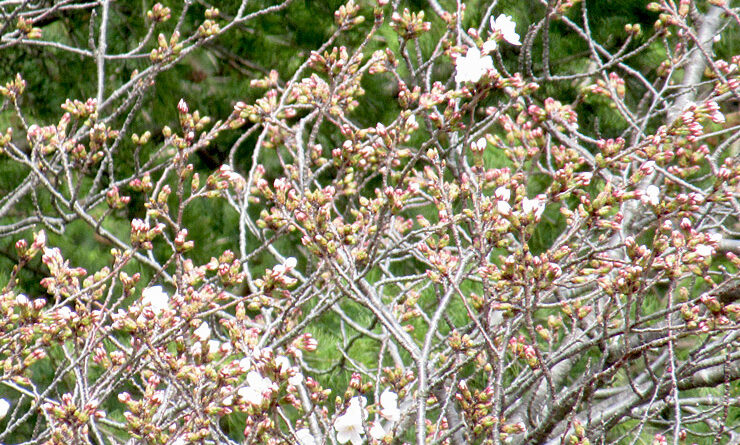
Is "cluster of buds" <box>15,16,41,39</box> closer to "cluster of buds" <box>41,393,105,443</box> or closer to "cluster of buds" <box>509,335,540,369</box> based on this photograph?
"cluster of buds" <box>41,393,105,443</box>

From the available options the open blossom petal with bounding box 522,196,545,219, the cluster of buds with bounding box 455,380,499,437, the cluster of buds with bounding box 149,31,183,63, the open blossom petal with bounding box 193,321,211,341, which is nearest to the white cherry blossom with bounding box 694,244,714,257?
the open blossom petal with bounding box 522,196,545,219

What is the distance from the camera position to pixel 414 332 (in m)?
3.14

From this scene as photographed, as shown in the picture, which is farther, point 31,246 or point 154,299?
point 31,246

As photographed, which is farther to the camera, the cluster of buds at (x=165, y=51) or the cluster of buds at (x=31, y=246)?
the cluster of buds at (x=165, y=51)

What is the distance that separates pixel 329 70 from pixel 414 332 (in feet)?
4.74

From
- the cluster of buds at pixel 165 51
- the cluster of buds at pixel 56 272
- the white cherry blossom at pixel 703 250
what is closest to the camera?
the white cherry blossom at pixel 703 250

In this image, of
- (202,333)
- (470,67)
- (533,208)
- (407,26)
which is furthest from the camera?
(407,26)

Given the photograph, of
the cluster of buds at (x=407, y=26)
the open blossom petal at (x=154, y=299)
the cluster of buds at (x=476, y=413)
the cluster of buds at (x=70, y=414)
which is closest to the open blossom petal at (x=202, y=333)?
the open blossom petal at (x=154, y=299)

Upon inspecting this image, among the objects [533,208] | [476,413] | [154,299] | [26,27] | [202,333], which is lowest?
[476,413]

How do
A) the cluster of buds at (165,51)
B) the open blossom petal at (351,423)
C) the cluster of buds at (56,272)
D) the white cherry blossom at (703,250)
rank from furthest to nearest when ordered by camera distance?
the cluster of buds at (165,51) < the cluster of buds at (56,272) < the open blossom petal at (351,423) < the white cherry blossom at (703,250)

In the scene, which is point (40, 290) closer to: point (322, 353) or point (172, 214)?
point (172, 214)

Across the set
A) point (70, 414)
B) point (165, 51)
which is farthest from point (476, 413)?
point (165, 51)

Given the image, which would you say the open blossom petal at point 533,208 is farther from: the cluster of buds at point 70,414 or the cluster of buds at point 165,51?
the cluster of buds at point 165,51

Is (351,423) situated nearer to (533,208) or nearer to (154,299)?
(154,299)
